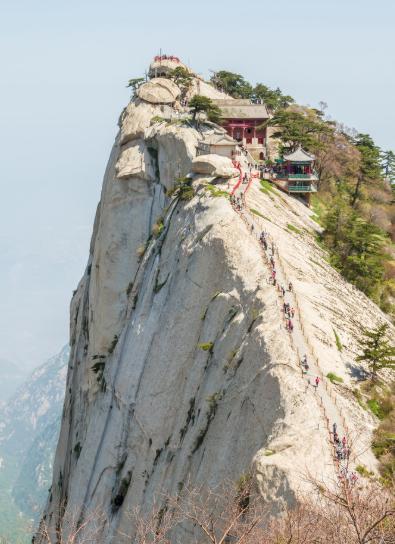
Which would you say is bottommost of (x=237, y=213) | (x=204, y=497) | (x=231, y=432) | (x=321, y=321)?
(x=204, y=497)

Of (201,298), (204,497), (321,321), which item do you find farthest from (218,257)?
(204,497)

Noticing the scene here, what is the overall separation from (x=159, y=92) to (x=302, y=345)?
173 ft

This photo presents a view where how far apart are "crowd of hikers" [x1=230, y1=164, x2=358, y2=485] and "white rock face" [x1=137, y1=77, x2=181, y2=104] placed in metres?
22.0

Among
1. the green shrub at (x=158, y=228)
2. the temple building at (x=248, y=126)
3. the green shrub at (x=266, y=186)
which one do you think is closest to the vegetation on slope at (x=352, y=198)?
the temple building at (x=248, y=126)

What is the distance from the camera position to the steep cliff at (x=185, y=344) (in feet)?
113

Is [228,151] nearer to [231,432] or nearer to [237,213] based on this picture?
[237,213]

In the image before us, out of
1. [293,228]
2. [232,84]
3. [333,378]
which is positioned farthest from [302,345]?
[232,84]

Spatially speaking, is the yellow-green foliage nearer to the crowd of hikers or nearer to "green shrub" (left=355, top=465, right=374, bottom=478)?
the crowd of hikers

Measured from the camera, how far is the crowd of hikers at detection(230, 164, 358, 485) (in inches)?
1170

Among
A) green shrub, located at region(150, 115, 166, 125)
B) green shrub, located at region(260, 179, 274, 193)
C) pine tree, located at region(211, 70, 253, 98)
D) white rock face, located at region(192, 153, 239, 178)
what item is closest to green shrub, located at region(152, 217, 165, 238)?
white rock face, located at region(192, 153, 239, 178)

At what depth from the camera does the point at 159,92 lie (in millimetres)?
82750

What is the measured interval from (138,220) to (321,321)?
108 ft

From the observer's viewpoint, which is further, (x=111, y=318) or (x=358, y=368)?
(x=111, y=318)

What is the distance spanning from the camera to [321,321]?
4344 centimetres
